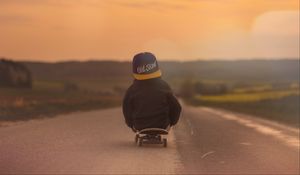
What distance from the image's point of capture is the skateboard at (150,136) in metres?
15.4

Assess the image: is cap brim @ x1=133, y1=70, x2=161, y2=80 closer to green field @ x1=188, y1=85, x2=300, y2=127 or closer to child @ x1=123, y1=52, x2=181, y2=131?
child @ x1=123, y1=52, x2=181, y2=131

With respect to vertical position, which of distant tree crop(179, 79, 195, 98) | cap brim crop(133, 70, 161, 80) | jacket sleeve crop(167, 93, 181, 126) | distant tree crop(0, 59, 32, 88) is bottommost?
distant tree crop(179, 79, 195, 98)

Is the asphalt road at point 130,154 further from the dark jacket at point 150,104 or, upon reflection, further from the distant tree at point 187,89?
the distant tree at point 187,89

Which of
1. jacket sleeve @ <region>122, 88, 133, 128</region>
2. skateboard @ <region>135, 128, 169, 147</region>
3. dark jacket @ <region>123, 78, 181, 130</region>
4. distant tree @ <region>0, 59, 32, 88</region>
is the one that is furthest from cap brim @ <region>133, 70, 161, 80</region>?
distant tree @ <region>0, 59, 32, 88</region>

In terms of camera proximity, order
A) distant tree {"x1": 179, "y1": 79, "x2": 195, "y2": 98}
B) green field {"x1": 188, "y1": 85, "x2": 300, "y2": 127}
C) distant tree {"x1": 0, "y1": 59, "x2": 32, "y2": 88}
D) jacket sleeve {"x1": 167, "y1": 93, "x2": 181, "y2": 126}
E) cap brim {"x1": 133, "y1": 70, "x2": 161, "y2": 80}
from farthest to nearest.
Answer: distant tree {"x1": 179, "y1": 79, "x2": 195, "y2": 98} < green field {"x1": 188, "y1": 85, "x2": 300, "y2": 127} < distant tree {"x1": 0, "y1": 59, "x2": 32, "y2": 88} < jacket sleeve {"x1": 167, "y1": 93, "x2": 181, "y2": 126} < cap brim {"x1": 133, "y1": 70, "x2": 161, "y2": 80}

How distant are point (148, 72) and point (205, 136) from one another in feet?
27.0

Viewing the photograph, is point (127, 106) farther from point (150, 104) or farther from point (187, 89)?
point (187, 89)

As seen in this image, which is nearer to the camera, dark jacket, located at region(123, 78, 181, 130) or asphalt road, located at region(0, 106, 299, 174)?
asphalt road, located at region(0, 106, 299, 174)

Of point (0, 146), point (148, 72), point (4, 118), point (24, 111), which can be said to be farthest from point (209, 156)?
point (24, 111)

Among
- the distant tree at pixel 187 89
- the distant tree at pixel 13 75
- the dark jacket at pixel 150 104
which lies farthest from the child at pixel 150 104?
the distant tree at pixel 187 89

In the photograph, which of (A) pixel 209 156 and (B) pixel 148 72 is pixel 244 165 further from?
(B) pixel 148 72

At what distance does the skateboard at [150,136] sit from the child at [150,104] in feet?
0.31

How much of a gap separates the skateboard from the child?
9 cm

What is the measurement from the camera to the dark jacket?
15117 mm
